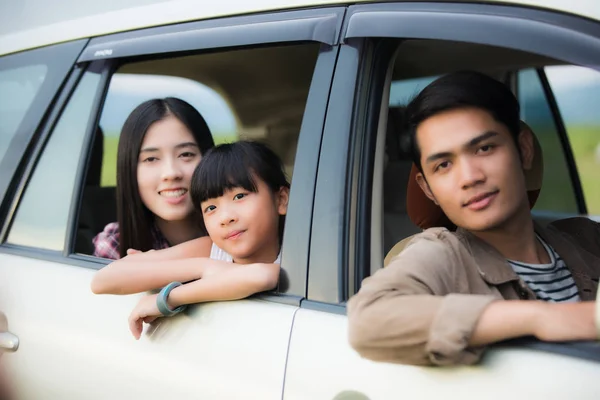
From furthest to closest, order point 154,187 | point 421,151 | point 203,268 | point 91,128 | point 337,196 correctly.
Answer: point 154,187, point 91,128, point 203,268, point 421,151, point 337,196

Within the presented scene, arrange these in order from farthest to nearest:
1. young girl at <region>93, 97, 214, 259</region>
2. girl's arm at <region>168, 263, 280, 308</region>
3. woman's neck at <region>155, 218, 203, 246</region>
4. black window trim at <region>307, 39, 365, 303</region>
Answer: woman's neck at <region>155, 218, 203, 246</region> < young girl at <region>93, 97, 214, 259</region> < girl's arm at <region>168, 263, 280, 308</region> < black window trim at <region>307, 39, 365, 303</region>

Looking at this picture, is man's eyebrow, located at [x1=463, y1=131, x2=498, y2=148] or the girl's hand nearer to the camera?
man's eyebrow, located at [x1=463, y1=131, x2=498, y2=148]

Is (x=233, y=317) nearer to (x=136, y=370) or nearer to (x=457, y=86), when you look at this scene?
(x=136, y=370)

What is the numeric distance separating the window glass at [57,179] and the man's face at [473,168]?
4.10 ft

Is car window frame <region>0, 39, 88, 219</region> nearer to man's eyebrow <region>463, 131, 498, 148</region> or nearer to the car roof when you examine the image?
the car roof

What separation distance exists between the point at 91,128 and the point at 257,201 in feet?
2.23

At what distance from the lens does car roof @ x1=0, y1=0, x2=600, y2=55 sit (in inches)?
57.7

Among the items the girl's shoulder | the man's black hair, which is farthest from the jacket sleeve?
the girl's shoulder

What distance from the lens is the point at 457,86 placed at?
1795mm

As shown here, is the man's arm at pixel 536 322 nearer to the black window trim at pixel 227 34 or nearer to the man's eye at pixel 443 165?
the man's eye at pixel 443 165

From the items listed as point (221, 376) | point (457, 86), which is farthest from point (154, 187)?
point (457, 86)

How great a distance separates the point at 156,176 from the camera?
261 cm

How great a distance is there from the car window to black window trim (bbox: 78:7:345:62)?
0.50 ft

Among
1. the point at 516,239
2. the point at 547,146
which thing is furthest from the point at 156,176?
the point at 547,146
